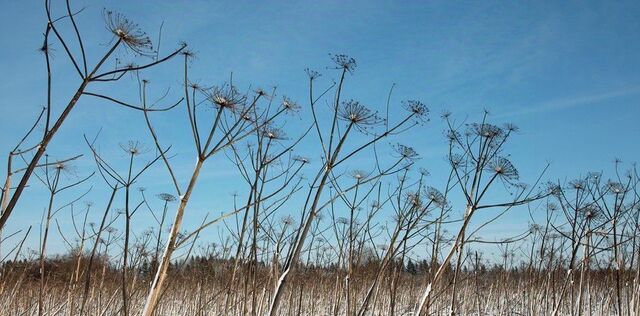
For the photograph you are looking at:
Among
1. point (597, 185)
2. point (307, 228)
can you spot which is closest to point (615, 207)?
point (597, 185)

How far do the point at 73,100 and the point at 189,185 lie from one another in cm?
68

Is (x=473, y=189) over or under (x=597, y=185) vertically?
under

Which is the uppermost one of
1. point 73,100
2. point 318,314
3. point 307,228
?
point 73,100

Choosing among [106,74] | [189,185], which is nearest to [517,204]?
[189,185]

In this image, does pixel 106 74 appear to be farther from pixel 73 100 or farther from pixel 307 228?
pixel 307 228

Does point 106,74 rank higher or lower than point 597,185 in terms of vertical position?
lower

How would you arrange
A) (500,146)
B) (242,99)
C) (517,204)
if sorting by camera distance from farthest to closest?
(500,146)
(517,204)
(242,99)

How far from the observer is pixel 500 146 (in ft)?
9.58

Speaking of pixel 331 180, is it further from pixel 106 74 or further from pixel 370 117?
pixel 106 74

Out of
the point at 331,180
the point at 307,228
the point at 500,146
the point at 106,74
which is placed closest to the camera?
the point at 106,74

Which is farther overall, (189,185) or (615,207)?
(615,207)

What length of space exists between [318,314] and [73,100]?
10.0m

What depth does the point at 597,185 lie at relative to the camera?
3943 millimetres

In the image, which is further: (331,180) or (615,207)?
(615,207)
